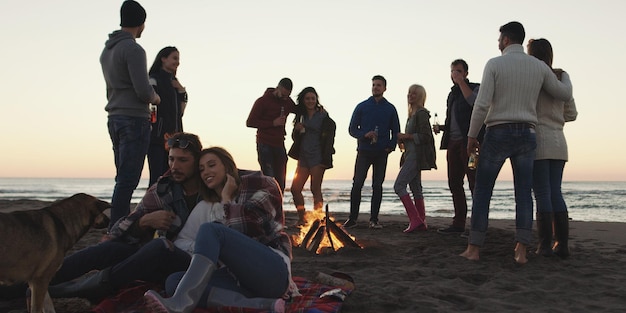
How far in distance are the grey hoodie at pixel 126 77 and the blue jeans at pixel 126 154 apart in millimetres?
93

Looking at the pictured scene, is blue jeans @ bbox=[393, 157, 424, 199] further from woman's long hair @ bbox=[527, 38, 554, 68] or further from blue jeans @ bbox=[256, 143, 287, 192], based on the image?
woman's long hair @ bbox=[527, 38, 554, 68]

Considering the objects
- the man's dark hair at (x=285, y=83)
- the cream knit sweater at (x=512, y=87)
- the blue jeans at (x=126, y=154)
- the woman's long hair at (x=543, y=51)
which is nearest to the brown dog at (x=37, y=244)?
the blue jeans at (x=126, y=154)

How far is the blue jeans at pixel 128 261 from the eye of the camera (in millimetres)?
3586

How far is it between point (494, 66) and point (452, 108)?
202cm

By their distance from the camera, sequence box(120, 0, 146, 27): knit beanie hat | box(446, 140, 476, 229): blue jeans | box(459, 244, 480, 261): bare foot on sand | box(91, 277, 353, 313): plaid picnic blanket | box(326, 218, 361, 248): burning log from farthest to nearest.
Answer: box(446, 140, 476, 229): blue jeans
box(326, 218, 361, 248): burning log
box(459, 244, 480, 261): bare foot on sand
box(120, 0, 146, 27): knit beanie hat
box(91, 277, 353, 313): plaid picnic blanket

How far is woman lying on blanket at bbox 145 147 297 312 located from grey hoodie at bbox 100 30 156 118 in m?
1.56

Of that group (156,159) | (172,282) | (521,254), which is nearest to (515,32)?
(521,254)

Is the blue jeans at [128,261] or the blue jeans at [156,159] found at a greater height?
the blue jeans at [156,159]

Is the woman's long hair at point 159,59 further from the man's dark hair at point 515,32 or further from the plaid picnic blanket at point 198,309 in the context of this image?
the man's dark hair at point 515,32

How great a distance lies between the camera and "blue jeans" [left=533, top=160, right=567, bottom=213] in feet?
17.9

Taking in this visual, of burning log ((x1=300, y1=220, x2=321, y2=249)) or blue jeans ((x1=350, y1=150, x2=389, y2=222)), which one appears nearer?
burning log ((x1=300, y1=220, x2=321, y2=249))

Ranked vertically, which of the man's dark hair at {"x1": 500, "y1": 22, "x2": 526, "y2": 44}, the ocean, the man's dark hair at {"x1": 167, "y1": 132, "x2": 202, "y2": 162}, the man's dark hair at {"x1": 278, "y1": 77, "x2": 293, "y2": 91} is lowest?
the ocean

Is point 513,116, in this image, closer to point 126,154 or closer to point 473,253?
point 473,253

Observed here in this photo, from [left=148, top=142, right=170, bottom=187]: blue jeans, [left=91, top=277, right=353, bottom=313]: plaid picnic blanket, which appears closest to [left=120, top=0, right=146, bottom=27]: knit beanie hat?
[left=148, top=142, right=170, bottom=187]: blue jeans
